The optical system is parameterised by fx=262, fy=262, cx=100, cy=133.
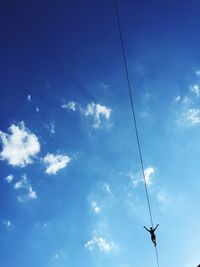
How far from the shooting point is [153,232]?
21.2m
